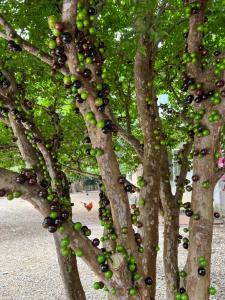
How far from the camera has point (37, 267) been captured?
1327cm

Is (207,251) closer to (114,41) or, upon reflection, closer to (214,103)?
(214,103)

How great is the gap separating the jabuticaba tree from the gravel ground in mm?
6234

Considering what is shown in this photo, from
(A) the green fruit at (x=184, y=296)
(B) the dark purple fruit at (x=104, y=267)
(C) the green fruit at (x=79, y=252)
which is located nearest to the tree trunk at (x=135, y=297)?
(B) the dark purple fruit at (x=104, y=267)

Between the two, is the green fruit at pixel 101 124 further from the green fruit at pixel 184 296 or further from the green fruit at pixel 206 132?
the green fruit at pixel 184 296

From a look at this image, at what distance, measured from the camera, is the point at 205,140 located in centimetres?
374

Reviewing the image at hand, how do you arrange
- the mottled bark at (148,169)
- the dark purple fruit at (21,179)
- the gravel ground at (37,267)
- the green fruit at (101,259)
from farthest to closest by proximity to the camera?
the gravel ground at (37,267) < the mottled bark at (148,169) < the green fruit at (101,259) < the dark purple fruit at (21,179)

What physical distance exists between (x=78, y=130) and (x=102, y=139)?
5.45m

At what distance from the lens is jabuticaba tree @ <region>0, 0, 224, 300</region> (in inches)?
119

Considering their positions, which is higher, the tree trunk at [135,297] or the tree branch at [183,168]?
the tree branch at [183,168]

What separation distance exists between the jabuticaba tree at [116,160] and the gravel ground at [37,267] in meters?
6.23

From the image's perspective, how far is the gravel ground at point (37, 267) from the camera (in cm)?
1070

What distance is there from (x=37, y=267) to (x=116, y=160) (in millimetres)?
11239

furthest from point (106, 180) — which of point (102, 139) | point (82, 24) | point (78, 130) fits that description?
point (78, 130)

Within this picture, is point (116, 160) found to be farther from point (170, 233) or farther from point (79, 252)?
point (170, 233)
